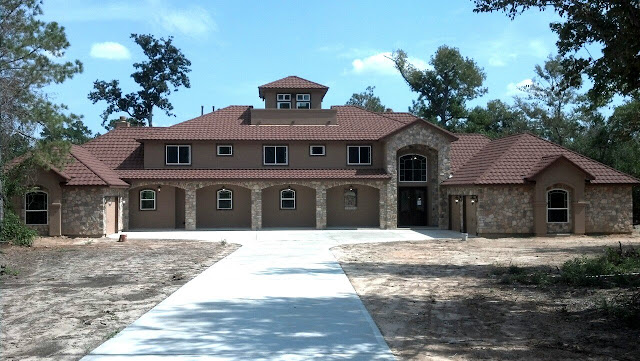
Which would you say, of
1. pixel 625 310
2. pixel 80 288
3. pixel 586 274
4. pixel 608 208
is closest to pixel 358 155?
pixel 608 208

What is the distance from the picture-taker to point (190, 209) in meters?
A: 32.1

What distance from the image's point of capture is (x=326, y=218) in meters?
33.3

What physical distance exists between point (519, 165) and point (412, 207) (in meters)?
7.56

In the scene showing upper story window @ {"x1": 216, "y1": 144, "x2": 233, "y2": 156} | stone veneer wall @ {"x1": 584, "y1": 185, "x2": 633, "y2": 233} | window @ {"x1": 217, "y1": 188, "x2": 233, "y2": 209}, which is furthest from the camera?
Result: upper story window @ {"x1": 216, "y1": 144, "x2": 233, "y2": 156}

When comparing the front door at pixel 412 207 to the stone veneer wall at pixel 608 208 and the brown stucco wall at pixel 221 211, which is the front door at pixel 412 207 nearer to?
the brown stucco wall at pixel 221 211

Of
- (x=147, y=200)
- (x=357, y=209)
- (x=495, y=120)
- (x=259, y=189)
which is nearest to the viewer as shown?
(x=259, y=189)

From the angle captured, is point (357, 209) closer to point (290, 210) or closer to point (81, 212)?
point (290, 210)

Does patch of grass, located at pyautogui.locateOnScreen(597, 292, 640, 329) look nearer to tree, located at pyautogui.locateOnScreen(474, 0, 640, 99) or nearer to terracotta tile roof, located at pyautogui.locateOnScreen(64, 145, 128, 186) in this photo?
tree, located at pyautogui.locateOnScreen(474, 0, 640, 99)

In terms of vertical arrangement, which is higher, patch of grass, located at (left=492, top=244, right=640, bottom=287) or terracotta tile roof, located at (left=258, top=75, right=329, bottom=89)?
terracotta tile roof, located at (left=258, top=75, right=329, bottom=89)

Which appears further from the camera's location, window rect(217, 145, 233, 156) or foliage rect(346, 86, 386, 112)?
foliage rect(346, 86, 386, 112)

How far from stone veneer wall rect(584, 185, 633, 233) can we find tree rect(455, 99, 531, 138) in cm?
2549

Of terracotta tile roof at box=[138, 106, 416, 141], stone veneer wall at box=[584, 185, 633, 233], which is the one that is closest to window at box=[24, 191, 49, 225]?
terracotta tile roof at box=[138, 106, 416, 141]

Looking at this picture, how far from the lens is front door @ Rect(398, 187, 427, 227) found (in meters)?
34.4

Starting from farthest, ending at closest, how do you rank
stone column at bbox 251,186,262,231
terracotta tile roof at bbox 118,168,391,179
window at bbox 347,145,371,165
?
window at bbox 347,145,371,165 < stone column at bbox 251,186,262,231 < terracotta tile roof at bbox 118,168,391,179
